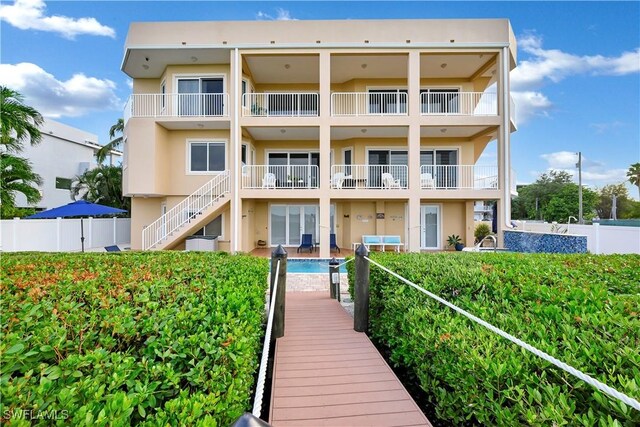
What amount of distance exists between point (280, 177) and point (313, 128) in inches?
128

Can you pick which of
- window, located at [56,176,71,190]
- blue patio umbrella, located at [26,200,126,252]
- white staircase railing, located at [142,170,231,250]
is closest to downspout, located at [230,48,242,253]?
white staircase railing, located at [142,170,231,250]

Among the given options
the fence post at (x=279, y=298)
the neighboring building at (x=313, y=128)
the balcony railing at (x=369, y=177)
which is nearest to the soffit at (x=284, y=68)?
the neighboring building at (x=313, y=128)

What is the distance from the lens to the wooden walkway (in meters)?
2.84

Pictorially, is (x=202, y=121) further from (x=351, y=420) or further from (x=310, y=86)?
(x=351, y=420)

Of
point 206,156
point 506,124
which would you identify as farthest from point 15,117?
point 506,124

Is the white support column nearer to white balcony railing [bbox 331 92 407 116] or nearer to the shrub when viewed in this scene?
white balcony railing [bbox 331 92 407 116]

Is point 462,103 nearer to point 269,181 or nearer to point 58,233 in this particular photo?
point 269,181

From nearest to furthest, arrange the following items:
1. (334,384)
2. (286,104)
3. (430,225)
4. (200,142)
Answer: (334,384)
(200,142)
(286,104)
(430,225)

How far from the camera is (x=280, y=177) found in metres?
16.2

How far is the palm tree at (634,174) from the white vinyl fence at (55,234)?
202ft

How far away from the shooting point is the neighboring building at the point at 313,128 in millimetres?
13836

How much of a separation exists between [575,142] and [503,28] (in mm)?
26195

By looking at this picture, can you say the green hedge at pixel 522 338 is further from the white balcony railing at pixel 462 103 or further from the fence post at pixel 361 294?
the white balcony railing at pixel 462 103

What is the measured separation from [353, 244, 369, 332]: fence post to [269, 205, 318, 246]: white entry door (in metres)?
12.2
